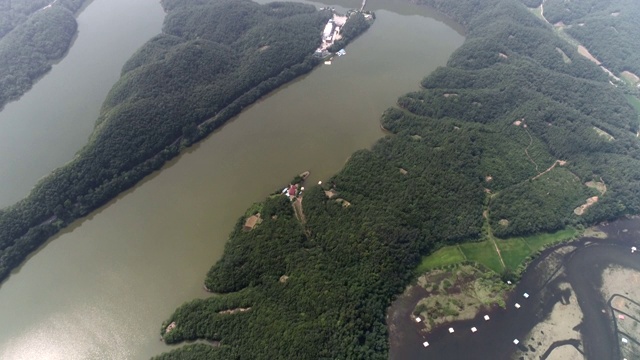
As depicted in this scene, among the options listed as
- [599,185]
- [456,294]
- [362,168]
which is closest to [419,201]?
[362,168]

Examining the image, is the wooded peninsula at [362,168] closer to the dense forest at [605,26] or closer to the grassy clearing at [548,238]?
the dense forest at [605,26]

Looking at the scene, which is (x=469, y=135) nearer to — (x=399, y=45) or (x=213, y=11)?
(x=399, y=45)

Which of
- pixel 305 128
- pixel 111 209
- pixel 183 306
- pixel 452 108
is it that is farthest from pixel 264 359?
pixel 452 108

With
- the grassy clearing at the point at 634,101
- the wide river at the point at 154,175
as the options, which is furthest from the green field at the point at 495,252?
the grassy clearing at the point at 634,101

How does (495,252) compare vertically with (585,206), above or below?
above

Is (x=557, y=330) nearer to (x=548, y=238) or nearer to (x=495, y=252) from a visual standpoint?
(x=495, y=252)

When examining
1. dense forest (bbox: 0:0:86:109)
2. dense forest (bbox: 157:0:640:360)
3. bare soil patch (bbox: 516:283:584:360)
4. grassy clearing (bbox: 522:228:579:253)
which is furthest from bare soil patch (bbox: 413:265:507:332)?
dense forest (bbox: 0:0:86:109)

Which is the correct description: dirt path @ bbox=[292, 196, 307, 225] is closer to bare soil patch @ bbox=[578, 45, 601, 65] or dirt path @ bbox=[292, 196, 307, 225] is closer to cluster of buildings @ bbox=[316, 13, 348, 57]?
cluster of buildings @ bbox=[316, 13, 348, 57]
